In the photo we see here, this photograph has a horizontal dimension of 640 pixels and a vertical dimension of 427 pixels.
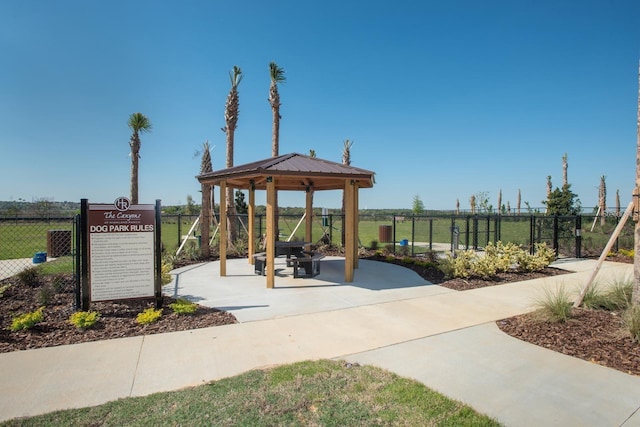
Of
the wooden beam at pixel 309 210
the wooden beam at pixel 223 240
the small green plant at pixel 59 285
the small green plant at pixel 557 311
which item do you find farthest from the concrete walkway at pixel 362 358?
the wooden beam at pixel 309 210

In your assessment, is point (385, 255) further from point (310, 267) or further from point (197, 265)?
point (197, 265)

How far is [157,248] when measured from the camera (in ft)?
19.5

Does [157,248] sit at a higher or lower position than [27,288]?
higher

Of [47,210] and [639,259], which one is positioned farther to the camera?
[47,210]

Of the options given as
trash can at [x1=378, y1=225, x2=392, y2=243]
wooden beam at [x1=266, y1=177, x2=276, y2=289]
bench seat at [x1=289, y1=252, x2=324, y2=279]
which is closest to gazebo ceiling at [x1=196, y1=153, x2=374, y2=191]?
wooden beam at [x1=266, y1=177, x2=276, y2=289]

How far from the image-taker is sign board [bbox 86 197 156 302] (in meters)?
5.58

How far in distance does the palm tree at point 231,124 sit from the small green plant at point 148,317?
873 cm

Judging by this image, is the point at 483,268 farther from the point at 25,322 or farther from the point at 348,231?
the point at 25,322

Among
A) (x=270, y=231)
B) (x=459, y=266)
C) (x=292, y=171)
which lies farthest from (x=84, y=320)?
(x=459, y=266)

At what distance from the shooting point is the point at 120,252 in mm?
5758

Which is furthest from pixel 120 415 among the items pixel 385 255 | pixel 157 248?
pixel 385 255

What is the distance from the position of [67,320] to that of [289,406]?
4.25 meters

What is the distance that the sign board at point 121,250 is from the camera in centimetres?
558

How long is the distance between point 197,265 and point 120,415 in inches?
338
